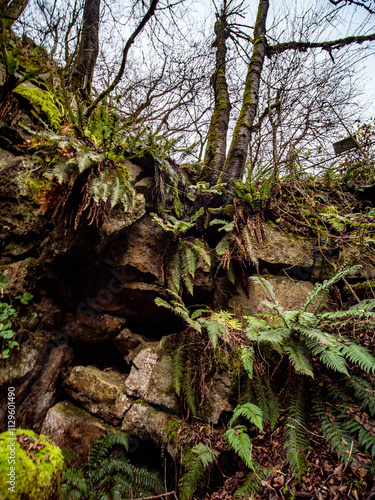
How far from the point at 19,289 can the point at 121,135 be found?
2.49 meters

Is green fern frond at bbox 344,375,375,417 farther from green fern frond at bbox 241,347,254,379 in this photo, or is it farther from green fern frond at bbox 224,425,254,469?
green fern frond at bbox 224,425,254,469

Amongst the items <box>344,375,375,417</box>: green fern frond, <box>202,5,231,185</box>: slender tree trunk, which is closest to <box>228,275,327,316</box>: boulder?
<box>344,375,375,417</box>: green fern frond

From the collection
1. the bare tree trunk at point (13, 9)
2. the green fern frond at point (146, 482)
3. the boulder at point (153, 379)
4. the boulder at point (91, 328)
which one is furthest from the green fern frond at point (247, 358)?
the bare tree trunk at point (13, 9)

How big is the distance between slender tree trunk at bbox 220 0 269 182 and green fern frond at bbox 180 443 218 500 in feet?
12.9

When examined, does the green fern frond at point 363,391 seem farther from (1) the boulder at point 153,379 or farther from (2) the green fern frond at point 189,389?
(1) the boulder at point 153,379

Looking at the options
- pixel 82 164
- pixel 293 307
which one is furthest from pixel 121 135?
pixel 293 307

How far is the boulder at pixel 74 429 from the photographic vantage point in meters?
2.40

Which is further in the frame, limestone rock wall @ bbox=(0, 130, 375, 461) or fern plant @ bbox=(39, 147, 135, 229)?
limestone rock wall @ bbox=(0, 130, 375, 461)

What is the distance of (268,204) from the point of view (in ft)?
11.9

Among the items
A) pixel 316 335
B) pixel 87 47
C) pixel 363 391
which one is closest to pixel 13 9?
pixel 87 47

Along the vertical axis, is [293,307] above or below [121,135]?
below

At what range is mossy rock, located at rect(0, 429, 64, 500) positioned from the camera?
4.05 feet

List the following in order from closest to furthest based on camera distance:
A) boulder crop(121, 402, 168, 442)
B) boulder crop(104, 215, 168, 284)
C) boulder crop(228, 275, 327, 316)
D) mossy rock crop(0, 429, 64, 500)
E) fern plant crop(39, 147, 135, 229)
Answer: mossy rock crop(0, 429, 64, 500) → fern plant crop(39, 147, 135, 229) → boulder crop(121, 402, 168, 442) → boulder crop(228, 275, 327, 316) → boulder crop(104, 215, 168, 284)

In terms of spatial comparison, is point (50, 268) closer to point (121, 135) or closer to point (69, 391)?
point (69, 391)
